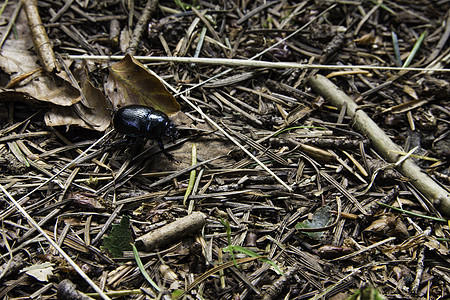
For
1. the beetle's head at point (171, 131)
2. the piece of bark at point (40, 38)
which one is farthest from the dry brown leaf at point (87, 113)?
the beetle's head at point (171, 131)

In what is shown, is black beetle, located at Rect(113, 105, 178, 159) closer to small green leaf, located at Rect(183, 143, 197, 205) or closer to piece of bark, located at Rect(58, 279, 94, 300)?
small green leaf, located at Rect(183, 143, 197, 205)

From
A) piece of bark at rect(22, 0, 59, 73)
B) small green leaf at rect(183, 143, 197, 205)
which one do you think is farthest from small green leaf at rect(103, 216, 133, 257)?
piece of bark at rect(22, 0, 59, 73)

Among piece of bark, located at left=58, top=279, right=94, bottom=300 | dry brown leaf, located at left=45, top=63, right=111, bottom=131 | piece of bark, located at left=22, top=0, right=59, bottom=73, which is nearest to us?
piece of bark, located at left=58, top=279, right=94, bottom=300

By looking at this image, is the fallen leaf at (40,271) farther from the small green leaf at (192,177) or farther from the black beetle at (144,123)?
the black beetle at (144,123)

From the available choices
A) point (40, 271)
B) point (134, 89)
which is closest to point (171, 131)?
point (134, 89)

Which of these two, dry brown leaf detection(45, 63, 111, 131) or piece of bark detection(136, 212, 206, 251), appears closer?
piece of bark detection(136, 212, 206, 251)

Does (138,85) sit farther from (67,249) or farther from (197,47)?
(67,249)
